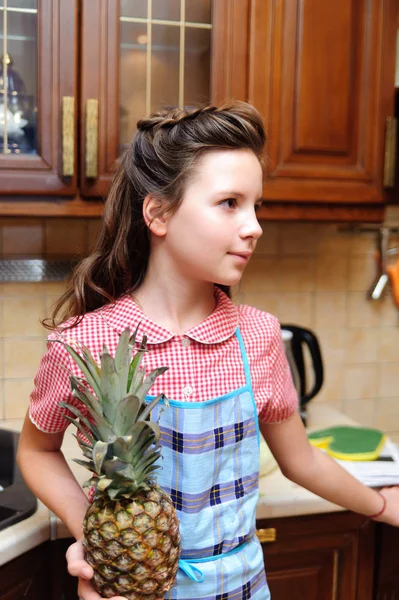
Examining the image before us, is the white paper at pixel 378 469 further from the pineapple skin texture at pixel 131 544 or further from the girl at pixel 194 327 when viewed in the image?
the pineapple skin texture at pixel 131 544

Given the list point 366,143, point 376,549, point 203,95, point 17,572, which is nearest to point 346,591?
point 376,549

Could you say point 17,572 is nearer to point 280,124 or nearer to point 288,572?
point 288,572

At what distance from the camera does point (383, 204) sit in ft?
5.03

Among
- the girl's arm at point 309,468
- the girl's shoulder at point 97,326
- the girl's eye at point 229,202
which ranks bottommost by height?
the girl's arm at point 309,468

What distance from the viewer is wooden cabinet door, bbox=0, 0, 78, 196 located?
1277 mm

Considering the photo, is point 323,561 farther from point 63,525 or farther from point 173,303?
point 173,303

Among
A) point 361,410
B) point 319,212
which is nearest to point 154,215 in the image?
point 319,212

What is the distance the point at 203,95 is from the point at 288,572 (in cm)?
102

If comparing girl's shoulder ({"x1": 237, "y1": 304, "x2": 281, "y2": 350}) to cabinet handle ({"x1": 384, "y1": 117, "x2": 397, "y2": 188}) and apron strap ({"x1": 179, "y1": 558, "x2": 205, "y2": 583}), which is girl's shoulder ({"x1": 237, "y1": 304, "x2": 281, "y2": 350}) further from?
cabinet handle ({"x1": 384, "y1": 117, "x2": 397, "y2": 188})

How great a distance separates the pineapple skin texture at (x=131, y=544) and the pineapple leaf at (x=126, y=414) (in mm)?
78

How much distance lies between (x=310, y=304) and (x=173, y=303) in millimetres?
973

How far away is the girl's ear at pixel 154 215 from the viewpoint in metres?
0.96

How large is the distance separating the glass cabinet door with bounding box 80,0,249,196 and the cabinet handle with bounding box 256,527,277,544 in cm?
76

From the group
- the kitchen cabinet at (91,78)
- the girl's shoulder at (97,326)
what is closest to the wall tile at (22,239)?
the kitchen cabinet at (91,78)
